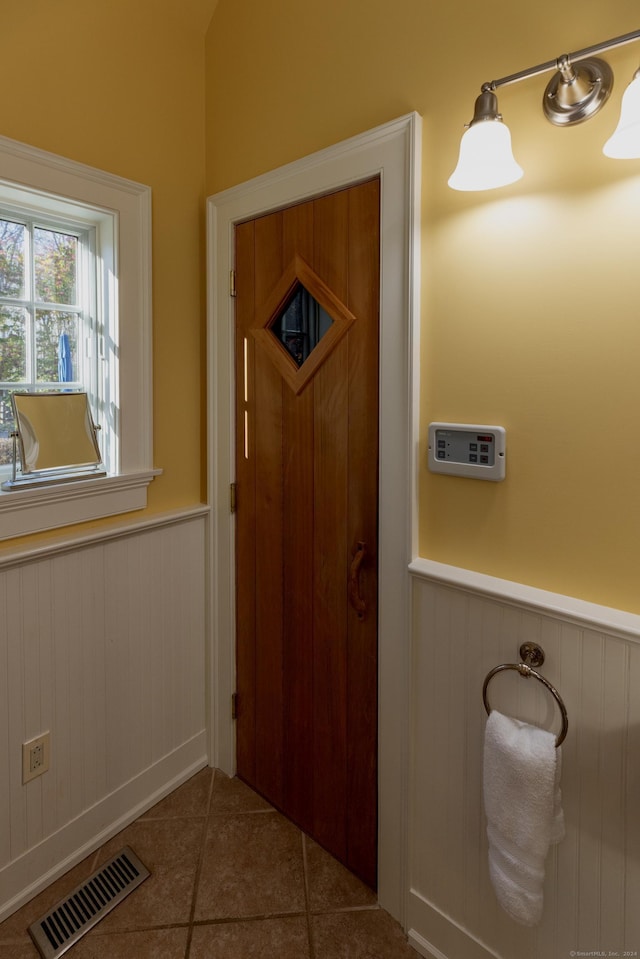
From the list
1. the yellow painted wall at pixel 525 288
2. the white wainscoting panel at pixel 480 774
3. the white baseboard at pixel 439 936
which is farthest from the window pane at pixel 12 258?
the white baseboard at pixel 439 936

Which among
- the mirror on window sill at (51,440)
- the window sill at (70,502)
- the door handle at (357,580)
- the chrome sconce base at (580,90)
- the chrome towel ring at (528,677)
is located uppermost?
the chrome sconce base at (580,90)

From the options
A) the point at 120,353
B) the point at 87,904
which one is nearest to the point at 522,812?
the point at 87,904

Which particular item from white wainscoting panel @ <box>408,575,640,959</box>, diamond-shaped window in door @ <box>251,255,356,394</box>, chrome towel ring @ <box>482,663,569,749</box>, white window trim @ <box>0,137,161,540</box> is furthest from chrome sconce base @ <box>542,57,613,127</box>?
white window trim @ <box>0,137,161,540</box>

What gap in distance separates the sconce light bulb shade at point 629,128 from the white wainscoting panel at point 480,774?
874mm

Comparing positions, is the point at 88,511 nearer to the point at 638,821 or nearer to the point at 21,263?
the point at 21,263

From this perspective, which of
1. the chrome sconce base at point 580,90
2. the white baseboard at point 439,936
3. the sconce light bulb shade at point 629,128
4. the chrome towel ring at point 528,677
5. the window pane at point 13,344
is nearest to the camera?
the sconce light bulb shade at point 629,128

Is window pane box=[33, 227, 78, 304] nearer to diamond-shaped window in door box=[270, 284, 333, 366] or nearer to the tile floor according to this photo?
diamond-shaped window in door box=[270, 284, 333, 366]

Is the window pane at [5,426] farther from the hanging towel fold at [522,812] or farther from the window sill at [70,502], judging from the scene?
the hanging towel fold at [522,812]

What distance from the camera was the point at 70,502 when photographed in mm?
Answer: 1691

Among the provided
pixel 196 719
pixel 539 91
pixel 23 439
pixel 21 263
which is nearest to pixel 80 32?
pixel 21 263

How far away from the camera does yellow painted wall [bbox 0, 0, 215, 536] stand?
1531 mm

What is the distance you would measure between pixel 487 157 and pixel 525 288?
281 millimetres

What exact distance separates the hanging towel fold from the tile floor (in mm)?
497

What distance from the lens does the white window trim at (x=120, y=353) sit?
1.55 metres
